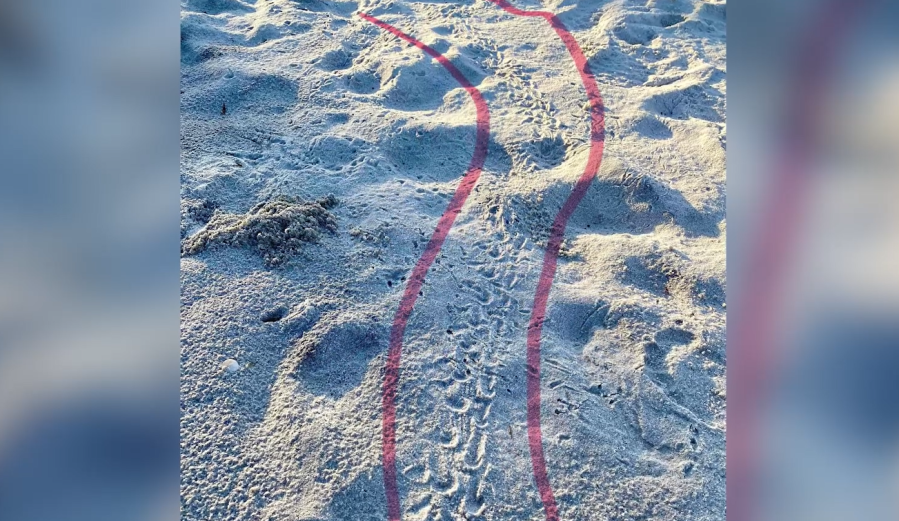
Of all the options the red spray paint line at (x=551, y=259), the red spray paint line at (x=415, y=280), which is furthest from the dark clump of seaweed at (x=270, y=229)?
the red spray paint line at (x=551, y=259)

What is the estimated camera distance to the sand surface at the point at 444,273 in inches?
54.4

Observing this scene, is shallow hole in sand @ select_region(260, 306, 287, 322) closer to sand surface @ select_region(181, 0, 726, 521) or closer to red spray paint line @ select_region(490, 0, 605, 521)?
sand surface @ select_region(181, 0, 726, 521)

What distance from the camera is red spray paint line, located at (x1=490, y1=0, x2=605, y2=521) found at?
1.40 meters

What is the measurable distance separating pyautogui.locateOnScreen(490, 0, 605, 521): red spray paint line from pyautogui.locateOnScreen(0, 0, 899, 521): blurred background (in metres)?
0.89

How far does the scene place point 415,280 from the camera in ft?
5.89
